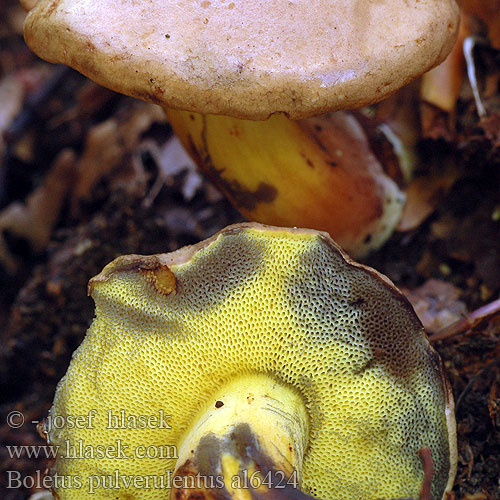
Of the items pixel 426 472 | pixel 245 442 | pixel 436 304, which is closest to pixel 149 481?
pixel 245 442

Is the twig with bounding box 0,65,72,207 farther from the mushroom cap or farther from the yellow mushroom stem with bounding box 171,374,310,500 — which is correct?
the yellow mushroom stem with bounding box 171,374,310,500

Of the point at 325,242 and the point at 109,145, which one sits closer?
the point at 325,242

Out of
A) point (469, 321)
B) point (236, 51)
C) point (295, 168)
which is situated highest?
point (236, 51)

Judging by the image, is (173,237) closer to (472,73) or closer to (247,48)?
(247,48)

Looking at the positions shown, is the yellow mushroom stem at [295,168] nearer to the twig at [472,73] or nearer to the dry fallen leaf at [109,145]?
the twig at [472,73]

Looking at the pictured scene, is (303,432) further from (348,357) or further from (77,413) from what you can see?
(77,413)

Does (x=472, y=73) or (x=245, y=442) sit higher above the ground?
(x=472, y=73)

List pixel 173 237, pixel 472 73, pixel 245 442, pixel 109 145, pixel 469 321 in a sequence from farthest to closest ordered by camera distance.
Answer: pixel 109 145, pixel 173 237, pixel 472 73, pixel 469 321, pixel 245 442
